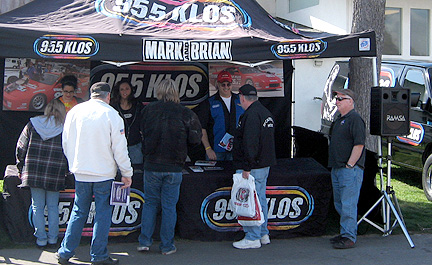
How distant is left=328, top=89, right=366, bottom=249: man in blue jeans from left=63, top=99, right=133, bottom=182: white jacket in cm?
232

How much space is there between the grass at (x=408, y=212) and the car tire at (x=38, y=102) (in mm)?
1572

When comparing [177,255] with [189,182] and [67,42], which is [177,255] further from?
[67,42]

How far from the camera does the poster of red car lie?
22.9ft

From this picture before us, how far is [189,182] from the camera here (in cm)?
584

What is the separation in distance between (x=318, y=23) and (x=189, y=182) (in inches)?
363

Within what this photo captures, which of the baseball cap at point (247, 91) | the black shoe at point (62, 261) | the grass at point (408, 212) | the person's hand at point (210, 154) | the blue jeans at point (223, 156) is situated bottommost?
the grass at point (408, 212)

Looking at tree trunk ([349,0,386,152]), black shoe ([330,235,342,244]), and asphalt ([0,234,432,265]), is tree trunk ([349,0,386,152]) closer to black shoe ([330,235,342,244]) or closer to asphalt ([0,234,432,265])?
asphalt ([0,234,432,265])

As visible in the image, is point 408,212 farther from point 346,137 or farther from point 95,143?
point 95,143

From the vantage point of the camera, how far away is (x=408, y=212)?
7355mm

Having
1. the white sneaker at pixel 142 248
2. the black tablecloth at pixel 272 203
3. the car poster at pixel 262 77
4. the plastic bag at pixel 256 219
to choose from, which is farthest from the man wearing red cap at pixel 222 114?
the white sneaker at pixel 142 248

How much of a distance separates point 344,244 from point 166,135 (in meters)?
2.33

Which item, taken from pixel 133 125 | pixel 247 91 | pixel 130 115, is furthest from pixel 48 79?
pixel 247 91

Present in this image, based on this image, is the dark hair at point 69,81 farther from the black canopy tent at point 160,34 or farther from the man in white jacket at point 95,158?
the man in white jacket at point 95,158

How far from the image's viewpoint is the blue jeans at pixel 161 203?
5.26 metres
